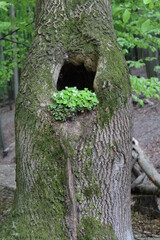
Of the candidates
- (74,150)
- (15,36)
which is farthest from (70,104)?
(15,36)

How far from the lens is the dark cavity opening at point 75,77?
144 inches

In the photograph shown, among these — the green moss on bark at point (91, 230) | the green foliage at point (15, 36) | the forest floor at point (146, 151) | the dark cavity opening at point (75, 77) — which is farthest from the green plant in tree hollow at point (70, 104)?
the green foliage at point (15, 36)

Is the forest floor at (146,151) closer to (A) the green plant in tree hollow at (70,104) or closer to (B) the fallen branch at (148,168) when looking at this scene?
(B) the fallen branch at (148,168)

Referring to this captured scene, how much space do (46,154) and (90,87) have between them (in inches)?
45.3

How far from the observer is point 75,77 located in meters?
3.86

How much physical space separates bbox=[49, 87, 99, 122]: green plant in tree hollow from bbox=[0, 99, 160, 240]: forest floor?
235 cm

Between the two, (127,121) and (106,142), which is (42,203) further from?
(127,121)

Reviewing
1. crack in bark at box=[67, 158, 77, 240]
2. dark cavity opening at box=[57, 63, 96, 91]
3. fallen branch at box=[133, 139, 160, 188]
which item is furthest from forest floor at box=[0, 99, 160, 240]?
dark cavity opening at box=[57, 63, 96, 91]

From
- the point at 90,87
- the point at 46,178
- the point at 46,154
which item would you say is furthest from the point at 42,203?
the point at 90,87

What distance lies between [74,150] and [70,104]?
0.47 meters

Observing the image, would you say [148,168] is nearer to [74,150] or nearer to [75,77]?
[75,77]

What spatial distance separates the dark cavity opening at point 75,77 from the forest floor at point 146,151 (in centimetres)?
230

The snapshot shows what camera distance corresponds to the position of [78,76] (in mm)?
3832

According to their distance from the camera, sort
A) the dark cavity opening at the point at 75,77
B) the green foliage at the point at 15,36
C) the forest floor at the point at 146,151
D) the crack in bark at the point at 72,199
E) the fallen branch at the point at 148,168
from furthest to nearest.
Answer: the green foliage at the point at 15,36
the fallen branch at the point at 148,168
the forest floor at the point at 146,151
the dark cavity opening at the point at 75,77
the crack in bark at the point at 72,199
